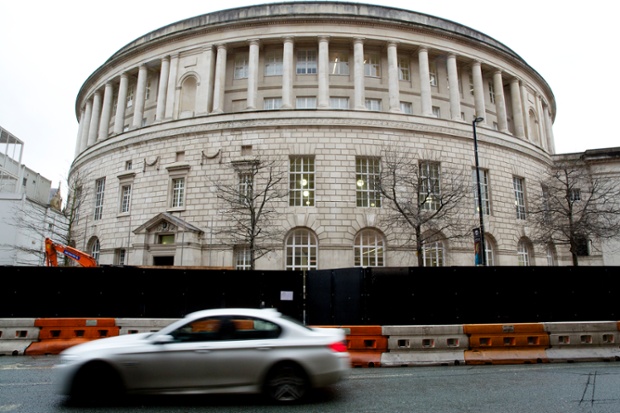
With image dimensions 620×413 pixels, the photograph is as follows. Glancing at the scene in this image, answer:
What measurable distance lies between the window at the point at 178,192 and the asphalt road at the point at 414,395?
18331 mm

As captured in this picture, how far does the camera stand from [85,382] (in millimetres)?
5977

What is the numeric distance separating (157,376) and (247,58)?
27.8m

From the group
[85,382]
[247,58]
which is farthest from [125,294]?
[247,58]

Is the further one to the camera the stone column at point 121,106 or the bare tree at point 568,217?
the stone column at point 121,106

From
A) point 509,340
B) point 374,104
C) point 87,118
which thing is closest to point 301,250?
point 374,104

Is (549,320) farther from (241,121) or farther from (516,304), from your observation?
(241,121)

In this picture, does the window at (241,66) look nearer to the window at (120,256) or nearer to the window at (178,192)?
the window at (178,192)

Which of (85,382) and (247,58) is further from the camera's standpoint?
(247,58)

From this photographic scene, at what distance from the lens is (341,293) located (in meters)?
11.3

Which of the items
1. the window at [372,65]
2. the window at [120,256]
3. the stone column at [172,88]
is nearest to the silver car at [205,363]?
the window at [120,256]

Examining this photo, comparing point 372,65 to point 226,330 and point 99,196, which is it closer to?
point 99,196

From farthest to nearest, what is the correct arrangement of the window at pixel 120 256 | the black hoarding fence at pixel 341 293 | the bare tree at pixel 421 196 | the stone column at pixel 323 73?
the window at pixel 120 256 < the stone column at pixel 323 73 < the bare tree at pixel 421 196 < the black hoarding fence at pixel 341 293

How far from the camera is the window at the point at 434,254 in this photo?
25.8 metres

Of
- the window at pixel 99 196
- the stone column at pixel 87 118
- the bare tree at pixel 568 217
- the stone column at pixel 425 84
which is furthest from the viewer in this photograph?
the stone column at pixel 87 118
